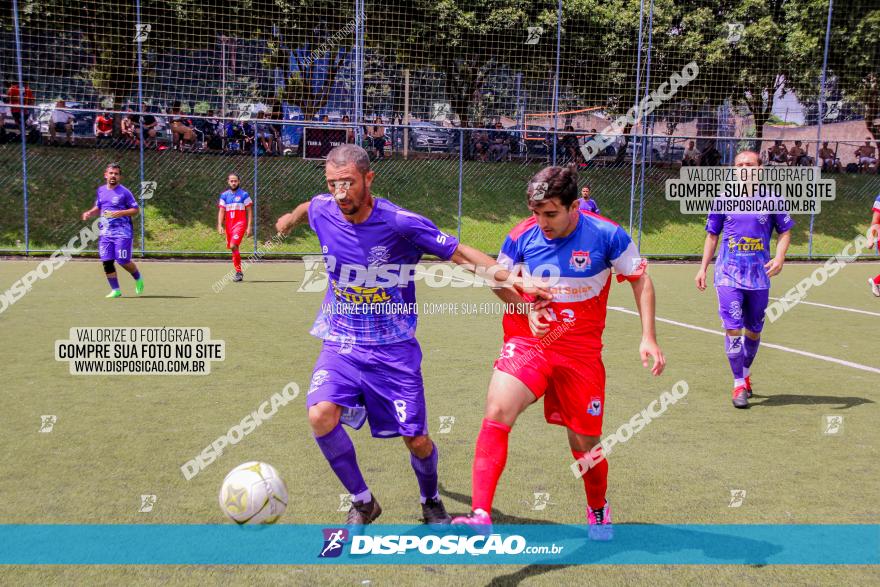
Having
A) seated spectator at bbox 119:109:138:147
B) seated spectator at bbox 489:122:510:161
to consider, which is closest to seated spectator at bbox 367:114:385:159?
seated spectator at bbox 489:122:510:161

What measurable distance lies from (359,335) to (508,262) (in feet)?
3.19

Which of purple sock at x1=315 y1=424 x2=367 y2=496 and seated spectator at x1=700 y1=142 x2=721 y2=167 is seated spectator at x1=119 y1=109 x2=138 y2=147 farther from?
purple sock at x1=315 y1=424 x2=367 y2=496

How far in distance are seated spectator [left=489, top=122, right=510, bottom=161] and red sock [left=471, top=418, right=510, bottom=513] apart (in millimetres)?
23633

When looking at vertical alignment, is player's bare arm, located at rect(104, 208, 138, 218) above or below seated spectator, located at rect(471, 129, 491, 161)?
below

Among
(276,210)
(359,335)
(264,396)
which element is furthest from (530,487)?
(276,210)

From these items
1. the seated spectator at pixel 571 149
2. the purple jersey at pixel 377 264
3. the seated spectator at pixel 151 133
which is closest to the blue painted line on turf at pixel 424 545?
the purple jersey at pixel 377 264

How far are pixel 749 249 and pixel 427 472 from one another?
190 inches

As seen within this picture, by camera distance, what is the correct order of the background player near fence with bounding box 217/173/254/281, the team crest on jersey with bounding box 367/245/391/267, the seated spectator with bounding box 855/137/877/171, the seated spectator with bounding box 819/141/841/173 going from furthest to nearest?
the seated spectator with bounding box 819/141/841/173
the seated spectator with bounding box 855/137/877/171
the background player near fence with bounding box 217/173/254/281
the team crest on jersey with bounding box 367/245/391/267

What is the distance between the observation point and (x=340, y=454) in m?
4.25

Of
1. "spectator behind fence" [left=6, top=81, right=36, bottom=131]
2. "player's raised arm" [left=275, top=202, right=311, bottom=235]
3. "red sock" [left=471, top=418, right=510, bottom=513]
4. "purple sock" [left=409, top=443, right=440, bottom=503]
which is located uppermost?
"spectator behind fence" [left=6, top=81, right=36, bottom=131]

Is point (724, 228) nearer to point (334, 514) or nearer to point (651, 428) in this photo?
point (651, 428)

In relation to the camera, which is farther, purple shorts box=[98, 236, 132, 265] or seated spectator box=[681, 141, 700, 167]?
seated spectator box=[681, 141, 700, 167]

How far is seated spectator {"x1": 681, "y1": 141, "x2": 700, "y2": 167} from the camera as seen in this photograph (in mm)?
30500

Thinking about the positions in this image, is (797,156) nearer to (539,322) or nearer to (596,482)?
(596,482)
